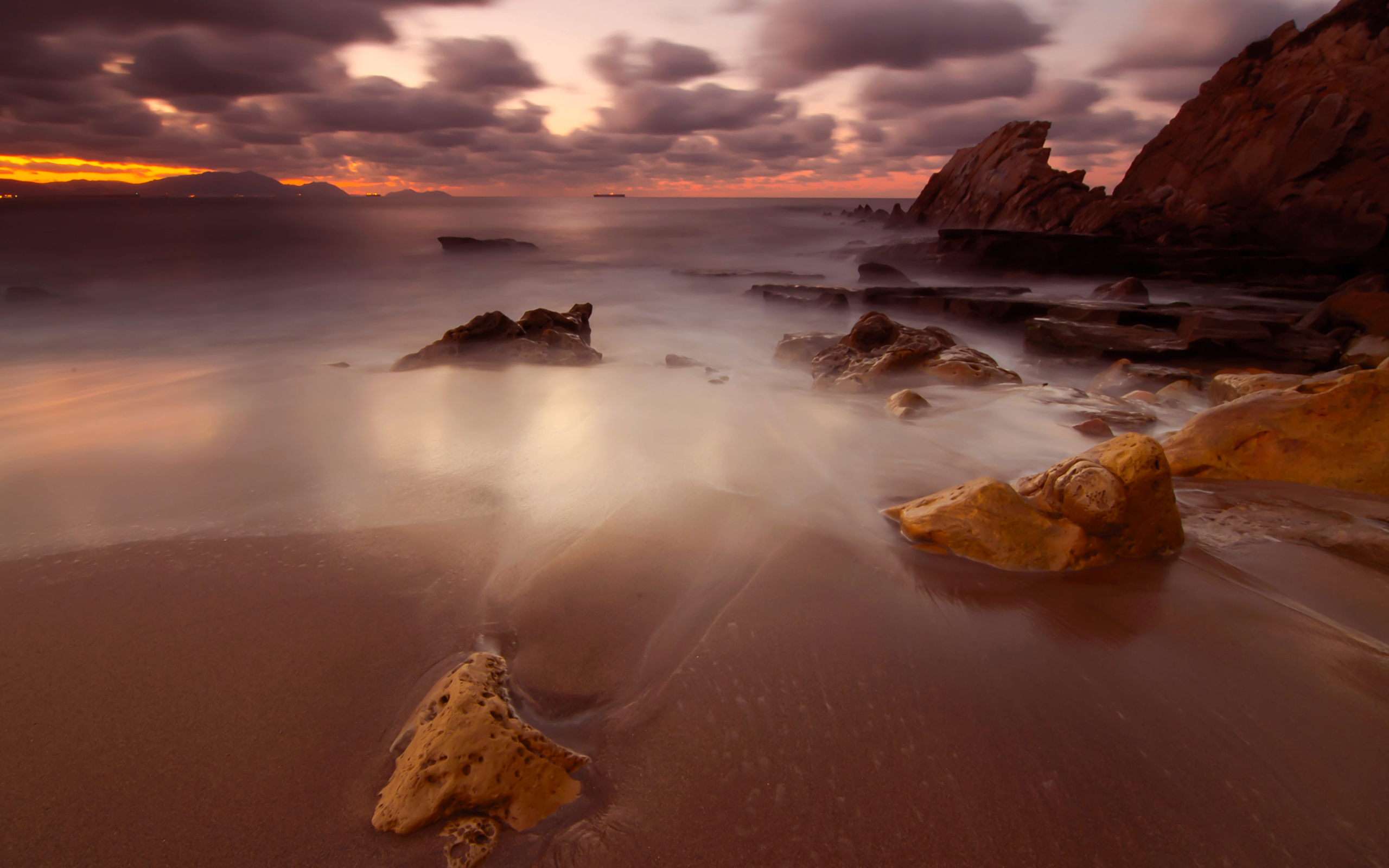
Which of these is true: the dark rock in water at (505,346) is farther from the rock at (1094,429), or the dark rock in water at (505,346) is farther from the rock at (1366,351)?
the rock at (1366,351)

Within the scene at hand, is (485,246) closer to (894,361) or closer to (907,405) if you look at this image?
(894,361)

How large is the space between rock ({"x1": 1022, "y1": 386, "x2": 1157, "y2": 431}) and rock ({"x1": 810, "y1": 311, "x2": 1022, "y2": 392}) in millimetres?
414

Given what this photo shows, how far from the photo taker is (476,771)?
1362 mm

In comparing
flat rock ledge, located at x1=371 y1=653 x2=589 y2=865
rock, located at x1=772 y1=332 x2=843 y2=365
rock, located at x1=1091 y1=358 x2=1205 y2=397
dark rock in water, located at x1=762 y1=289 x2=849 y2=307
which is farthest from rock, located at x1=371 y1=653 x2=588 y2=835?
dark rock in water, located at x1=762 y1=289 x2=849 y2=307

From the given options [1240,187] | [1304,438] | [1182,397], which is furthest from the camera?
[1240,187]

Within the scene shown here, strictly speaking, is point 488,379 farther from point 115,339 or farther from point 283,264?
point 283,264

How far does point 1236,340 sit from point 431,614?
9.41 metres

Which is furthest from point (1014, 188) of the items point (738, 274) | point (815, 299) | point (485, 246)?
point (485, 246)

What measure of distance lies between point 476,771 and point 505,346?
5.18 meters

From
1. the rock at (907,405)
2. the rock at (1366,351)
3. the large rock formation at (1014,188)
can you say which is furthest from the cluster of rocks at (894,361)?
the large rock formation at (1014,188)

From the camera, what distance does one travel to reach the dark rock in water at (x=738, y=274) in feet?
54.5

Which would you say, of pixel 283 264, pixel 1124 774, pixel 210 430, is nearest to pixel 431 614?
pixel 1124 774

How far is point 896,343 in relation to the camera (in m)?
6.12

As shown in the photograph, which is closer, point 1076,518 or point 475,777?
point 475,777
